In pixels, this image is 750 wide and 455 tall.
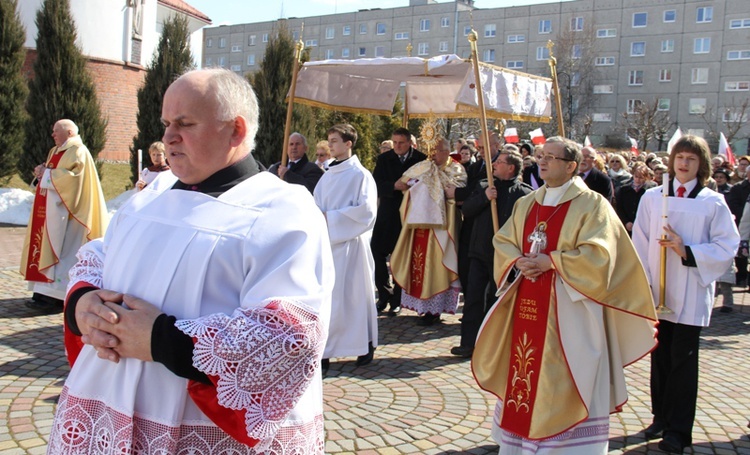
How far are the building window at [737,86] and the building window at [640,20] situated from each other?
7.69 m

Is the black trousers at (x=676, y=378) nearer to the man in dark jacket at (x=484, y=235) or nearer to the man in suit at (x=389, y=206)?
the man in dark jacket at (x=484, y=235)

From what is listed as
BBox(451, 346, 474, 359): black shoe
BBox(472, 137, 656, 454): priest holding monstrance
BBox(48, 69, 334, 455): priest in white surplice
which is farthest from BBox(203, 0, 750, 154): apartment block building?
BBox(48, 69, 334, 455): priest in white surplice

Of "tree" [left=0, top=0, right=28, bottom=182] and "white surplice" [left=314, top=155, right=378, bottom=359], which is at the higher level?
"tree" [left=0, top=0, right=28, bottom=182]

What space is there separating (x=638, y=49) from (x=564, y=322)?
55397 millimetres

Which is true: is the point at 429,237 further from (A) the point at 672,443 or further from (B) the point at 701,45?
(B) the point at 701,45

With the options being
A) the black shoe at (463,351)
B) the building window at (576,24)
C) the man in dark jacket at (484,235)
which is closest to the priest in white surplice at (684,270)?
the man in dark jacket at (484,235)

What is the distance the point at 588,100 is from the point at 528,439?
173ft

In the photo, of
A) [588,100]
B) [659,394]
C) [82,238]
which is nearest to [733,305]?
[659,394]

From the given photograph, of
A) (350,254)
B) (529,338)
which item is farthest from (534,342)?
(350,254)

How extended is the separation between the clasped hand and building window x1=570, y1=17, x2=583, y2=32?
187ft

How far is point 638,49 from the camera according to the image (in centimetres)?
5409

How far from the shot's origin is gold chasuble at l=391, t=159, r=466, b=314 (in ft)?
26.8

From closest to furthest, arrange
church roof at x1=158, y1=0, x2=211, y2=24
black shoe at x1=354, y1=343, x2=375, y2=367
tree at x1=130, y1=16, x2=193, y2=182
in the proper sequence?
black shoe at x1=354, y1=343, x2=375, y2=367, tree at x1=130, y1=16, x2=193, y2=182, church roof at x1=158, y1=0, x2=211, y2=24

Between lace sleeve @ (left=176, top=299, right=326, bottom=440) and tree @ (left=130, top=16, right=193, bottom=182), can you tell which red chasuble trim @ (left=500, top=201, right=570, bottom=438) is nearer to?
lace sleeve @ (left=176, top=299, right=326, bottom=440)
